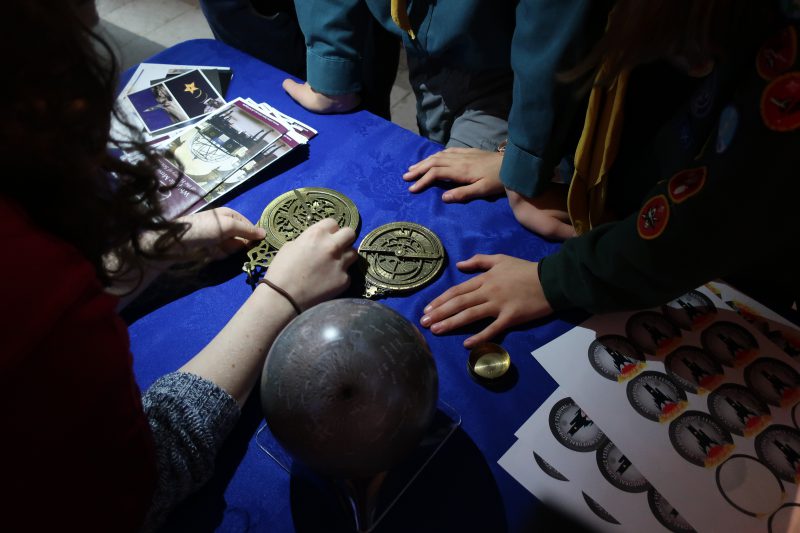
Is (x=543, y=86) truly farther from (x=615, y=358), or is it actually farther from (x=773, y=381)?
(x=773, y=381)

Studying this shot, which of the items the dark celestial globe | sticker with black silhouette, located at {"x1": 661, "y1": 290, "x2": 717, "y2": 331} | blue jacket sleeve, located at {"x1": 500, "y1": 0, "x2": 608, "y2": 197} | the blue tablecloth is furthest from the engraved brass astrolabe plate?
sticker with black silhouette, located at {"x1": 661, "y1": 290, "x2": 717, "y2": 331}

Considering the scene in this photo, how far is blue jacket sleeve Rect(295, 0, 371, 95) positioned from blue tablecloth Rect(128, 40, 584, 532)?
90 mm

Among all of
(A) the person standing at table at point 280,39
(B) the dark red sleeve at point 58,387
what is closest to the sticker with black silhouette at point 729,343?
(B) the dark red sleeve at point 58,387

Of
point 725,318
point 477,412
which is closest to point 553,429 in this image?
point 477,412

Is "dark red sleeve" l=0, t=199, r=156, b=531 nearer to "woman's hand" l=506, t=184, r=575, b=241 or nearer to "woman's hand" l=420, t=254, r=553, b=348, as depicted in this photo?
"woman's hand" l=420, t=254, r=553, b=348

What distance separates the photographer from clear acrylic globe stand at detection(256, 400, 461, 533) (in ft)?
2.31

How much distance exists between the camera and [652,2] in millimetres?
711

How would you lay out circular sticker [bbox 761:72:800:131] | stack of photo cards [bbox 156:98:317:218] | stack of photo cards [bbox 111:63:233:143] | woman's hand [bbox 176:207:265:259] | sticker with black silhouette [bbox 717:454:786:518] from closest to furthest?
circular sticker [bbox 761:72:800:131] → sticker with black silhouette [bbox 717:454:786:518] → woman's hand [bbox 176:207:265:259] → stack of photo cards [bbox 156:98:317:218] → stack of photo cards [bbox 111:63:233:143]

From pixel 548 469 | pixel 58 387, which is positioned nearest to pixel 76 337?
pixel 58 387

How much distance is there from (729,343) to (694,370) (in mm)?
91

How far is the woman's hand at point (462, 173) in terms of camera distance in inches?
44.4

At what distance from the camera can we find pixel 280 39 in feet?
5.60

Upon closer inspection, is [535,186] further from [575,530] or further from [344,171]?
[575,530]

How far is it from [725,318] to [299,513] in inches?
31.9
